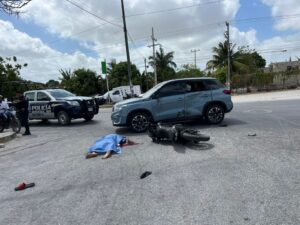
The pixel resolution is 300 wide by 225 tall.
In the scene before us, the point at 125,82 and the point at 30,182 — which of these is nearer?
the point at 30,182

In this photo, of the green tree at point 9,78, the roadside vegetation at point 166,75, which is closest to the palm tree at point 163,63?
the roadside vegetation at point 166,75

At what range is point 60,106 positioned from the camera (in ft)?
43.8

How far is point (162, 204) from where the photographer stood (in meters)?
3.90

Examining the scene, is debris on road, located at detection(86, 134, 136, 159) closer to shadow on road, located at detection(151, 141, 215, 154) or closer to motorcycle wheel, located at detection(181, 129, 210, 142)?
shadow on road, located at detection(151, 141, 215, 154)

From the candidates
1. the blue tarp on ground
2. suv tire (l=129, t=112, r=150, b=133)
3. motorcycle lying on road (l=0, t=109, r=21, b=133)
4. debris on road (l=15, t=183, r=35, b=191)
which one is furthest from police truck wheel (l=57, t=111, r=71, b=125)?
debris on road (l=15, t=183, r=35, b=191)

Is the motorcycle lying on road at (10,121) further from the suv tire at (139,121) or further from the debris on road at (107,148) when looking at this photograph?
the debris on road at (107,148)

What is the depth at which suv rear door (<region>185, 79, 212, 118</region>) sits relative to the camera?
9641 millimetres

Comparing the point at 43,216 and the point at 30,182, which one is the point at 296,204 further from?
the point at 30,182

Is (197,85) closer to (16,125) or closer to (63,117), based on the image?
(63,117)

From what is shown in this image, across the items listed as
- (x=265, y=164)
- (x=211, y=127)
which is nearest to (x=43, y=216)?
(x=265, y=164)

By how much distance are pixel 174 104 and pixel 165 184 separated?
518cm

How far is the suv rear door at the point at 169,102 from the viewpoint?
9.49 meters

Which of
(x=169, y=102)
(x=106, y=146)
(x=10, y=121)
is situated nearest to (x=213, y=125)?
(x=169, y=102)

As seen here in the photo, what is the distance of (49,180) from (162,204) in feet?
8.71
